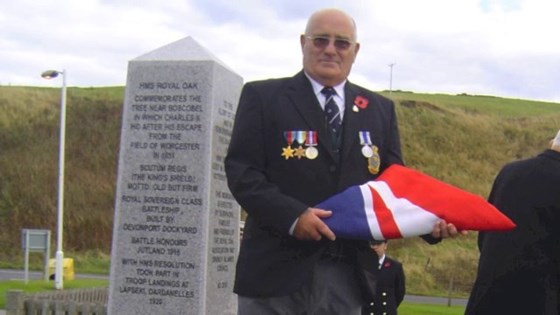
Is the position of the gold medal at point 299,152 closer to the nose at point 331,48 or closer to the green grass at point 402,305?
the nose at point 331,48

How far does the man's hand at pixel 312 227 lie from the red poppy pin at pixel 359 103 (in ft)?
2.06

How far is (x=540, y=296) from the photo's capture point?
602 centimetres

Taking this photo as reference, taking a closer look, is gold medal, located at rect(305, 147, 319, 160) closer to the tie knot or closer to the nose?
the tie knot

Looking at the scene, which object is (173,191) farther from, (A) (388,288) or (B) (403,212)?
(B) (403,212)

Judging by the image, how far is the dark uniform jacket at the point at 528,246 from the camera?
599 centimetres

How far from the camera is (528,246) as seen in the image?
6.03 metres

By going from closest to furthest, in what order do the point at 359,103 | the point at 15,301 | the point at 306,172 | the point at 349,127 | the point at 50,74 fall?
the point at 306,172, the point at 349,127, the point at 359,103, the point at 15,301, the point at 50,74

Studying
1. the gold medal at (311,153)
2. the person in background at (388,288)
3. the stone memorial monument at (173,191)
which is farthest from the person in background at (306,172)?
the person in background at (388,288)

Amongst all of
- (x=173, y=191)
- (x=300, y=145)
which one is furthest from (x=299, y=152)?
(x=173, y=191)

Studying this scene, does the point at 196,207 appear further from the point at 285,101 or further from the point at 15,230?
the point at 15,230

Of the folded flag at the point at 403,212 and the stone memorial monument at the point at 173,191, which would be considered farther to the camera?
the stone memorial monument at the point at 173,191

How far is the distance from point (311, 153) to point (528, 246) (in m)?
2.33

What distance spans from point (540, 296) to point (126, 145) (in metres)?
3.95

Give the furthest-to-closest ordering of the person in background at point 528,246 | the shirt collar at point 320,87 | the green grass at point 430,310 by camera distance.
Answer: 1. the green grass at point 430,310
2. the person in background at point 528,246
3. the shirt collar at point 320,87
